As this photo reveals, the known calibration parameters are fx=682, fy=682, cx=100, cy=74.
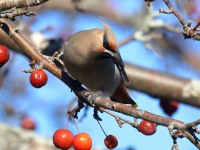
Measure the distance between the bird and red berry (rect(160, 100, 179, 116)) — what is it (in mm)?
654

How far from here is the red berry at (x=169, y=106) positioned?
4.87 meters

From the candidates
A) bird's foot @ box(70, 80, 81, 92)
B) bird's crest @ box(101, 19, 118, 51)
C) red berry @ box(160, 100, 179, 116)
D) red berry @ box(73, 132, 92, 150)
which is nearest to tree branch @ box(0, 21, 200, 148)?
bird's foot @ box(70, 80, 81, 92)

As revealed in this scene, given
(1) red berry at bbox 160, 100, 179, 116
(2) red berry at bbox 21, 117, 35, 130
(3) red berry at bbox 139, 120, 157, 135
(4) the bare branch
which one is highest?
(4) the bare branch

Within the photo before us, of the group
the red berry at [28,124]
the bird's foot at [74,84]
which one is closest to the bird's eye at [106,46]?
the bird's foot at [74,84]

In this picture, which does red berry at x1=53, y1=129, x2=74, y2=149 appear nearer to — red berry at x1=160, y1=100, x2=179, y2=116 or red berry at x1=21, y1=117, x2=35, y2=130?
red berry at x1=160, y1=100, x2=179, y2=116

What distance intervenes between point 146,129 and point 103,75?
3.82 ft

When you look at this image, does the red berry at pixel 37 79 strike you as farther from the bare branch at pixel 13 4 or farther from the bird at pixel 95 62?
the bird at pixel 95 62

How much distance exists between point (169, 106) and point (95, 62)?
1.11 meters

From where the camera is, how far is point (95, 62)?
3.97 meters

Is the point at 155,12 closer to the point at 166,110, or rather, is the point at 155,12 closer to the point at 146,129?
the point at 166,110

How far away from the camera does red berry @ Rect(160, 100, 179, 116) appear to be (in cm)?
487

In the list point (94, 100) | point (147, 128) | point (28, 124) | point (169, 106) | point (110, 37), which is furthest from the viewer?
point (28, 124)

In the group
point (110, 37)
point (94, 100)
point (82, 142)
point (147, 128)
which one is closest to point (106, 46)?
point (110, 37)

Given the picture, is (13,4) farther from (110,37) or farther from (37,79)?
(110,37)
